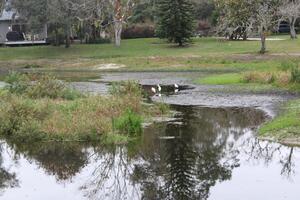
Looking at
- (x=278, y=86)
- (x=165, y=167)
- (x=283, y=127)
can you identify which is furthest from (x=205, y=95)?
(x=165, y=167)

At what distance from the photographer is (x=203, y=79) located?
39.0 metres

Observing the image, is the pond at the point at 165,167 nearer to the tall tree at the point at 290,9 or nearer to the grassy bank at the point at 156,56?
the grassy bank at the point at 156,56

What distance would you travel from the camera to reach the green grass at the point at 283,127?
18.5 metres

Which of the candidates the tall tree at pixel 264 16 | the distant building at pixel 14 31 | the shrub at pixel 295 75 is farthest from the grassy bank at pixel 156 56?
the shrub at pixel 295 75

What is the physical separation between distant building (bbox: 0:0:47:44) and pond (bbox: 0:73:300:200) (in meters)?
54.4

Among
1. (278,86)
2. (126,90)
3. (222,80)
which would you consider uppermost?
(126,90)

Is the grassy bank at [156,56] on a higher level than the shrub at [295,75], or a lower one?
lower

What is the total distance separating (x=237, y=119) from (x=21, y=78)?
11.2 meters

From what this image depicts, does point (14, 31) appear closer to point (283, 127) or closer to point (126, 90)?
point (126, 90)

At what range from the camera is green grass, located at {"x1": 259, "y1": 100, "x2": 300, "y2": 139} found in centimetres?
1853

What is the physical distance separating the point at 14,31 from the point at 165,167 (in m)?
65.0

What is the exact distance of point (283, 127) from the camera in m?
19.3

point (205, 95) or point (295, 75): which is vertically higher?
point (295, 75)

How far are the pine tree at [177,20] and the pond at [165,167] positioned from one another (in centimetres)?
4038
